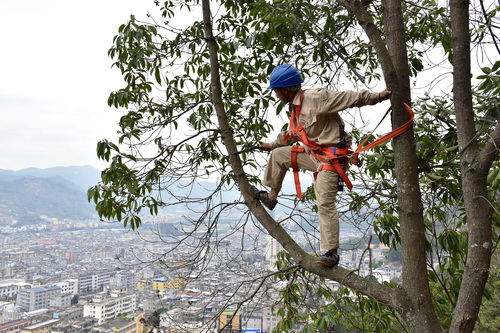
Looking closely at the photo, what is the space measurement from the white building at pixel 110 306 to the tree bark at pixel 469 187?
11405 millimetres

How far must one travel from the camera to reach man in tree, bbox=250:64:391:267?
231 cm

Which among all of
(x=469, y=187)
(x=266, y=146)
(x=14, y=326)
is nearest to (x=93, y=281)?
(x=14, y=326)

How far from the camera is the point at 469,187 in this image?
5.89ft

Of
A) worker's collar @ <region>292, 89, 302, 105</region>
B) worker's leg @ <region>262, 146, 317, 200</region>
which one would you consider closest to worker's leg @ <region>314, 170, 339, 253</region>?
worker's leg @ <region>262, 146, 317, 200</region>

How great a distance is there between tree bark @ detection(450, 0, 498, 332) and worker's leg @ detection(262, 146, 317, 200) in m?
1.06

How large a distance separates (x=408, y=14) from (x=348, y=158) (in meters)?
1.62

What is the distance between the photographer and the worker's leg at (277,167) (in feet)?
9.01

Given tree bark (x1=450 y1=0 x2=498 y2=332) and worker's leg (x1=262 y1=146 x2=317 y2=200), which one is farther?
worker's leg (x1=262 y1=146 x2=317 y2=200)

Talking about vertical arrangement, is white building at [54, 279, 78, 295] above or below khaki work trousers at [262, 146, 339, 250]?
below

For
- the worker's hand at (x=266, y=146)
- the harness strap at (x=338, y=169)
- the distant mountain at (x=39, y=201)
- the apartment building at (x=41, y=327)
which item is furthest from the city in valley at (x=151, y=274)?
the distant mountain at (x=39, y=201)

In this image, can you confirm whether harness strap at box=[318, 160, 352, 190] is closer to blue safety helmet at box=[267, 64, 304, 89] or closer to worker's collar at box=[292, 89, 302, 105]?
worker's collar at box=[292, 89, 302, 105]

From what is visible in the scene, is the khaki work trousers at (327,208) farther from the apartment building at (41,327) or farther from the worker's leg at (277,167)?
the apartment building at (41,327)

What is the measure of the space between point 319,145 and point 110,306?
12.2 metres

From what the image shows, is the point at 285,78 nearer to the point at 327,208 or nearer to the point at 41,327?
→ the point at 327,208
